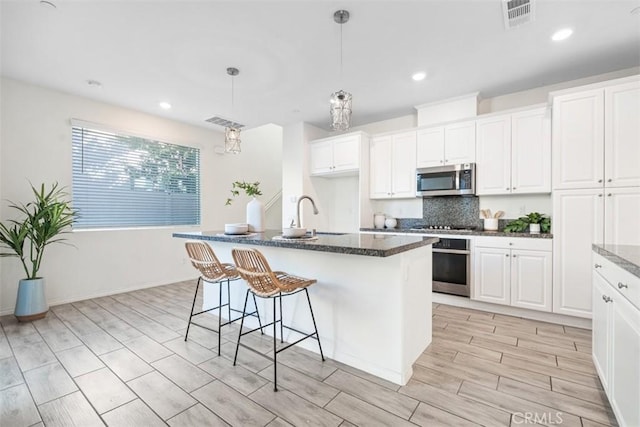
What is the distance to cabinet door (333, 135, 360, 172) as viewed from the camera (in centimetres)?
440

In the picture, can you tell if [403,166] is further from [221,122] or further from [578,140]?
[221,122]

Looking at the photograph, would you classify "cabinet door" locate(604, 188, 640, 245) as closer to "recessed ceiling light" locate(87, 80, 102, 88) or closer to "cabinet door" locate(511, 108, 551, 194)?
"cabinet door" locate(511, 108, 551, 194)

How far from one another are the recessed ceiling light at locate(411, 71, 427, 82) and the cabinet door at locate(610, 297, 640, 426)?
2644 mm

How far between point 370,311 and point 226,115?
3796 mm

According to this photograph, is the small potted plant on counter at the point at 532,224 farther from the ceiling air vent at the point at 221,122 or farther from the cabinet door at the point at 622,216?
the ceiling air vent at the point at 221,122

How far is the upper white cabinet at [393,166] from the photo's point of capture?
4.13 meters

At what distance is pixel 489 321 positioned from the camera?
3.07 metres

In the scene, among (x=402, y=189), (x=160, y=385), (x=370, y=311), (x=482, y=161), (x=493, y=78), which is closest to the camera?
(x=160, y=385)

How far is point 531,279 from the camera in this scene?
10.1 ft

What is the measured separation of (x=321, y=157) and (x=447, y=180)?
2.00m

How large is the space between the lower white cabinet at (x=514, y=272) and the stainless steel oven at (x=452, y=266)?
101mm

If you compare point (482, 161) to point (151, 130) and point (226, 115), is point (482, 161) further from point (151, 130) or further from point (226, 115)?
point (151, 130)

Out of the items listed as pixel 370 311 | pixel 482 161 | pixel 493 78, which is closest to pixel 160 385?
pixel 370 311

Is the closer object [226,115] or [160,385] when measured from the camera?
[160,385]
